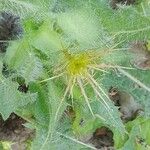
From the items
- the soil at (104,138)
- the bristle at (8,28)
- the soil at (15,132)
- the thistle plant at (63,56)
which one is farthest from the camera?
the soil at (104,138)

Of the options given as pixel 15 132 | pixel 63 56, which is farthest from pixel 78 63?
pixel 15 132

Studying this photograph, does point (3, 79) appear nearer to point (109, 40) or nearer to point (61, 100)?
point (61, 100)

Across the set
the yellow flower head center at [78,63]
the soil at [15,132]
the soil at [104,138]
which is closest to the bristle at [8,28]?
the soil at [15,132]

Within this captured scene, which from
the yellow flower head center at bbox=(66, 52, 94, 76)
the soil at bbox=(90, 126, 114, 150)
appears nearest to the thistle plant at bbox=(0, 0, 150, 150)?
the yellow flower head center at bbox=(66, 52, 94, 76)

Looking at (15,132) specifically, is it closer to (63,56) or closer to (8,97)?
(8,97)

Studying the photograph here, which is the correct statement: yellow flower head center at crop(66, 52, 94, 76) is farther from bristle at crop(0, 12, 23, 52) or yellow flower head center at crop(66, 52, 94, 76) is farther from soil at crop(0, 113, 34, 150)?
soil at crop(0, 113, 34, 150)

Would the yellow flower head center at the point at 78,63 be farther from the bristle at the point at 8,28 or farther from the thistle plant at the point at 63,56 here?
the bristle at the point at 8,28
